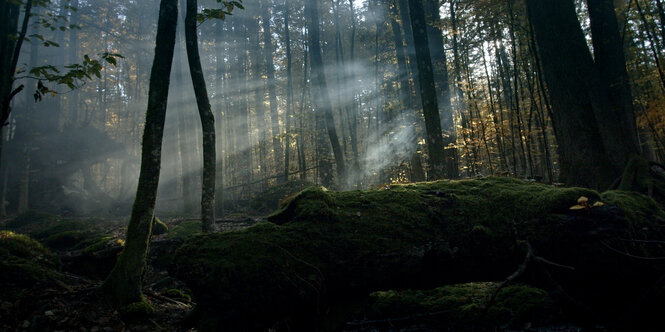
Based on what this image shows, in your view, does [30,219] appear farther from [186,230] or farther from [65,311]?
[65,311]

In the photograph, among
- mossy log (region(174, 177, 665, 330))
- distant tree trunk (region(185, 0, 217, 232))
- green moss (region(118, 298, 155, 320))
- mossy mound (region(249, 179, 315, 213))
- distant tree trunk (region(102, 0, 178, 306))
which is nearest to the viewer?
Answer: mossy log (region(174, 177, 665, 330))

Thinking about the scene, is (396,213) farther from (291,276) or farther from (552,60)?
(552,60)

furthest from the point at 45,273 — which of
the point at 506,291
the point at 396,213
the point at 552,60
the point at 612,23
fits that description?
the point at 612,23

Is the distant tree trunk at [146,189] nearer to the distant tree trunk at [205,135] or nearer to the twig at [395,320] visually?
the distant tree trunk at [205,135]

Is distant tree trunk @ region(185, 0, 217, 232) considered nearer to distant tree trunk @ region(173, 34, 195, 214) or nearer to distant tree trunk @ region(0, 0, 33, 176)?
distant tree trunk @ region(0, 0, 33, 176)

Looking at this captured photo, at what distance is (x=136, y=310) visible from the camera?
13.7ft

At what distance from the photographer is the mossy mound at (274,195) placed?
1585 centimetres

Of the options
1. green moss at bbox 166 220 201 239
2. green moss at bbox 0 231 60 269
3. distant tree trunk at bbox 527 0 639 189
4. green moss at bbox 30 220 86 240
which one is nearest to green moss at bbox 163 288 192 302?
green moss at bbox 0 231 60 269

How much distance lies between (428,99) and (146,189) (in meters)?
6.91

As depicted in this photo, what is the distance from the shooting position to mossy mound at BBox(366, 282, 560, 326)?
3346mm

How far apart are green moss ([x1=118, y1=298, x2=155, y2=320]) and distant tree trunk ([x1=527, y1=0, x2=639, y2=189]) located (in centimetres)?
828

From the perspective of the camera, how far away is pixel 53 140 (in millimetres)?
23672

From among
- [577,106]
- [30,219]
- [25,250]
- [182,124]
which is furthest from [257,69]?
[577,106]

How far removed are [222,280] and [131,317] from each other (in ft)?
7.15
